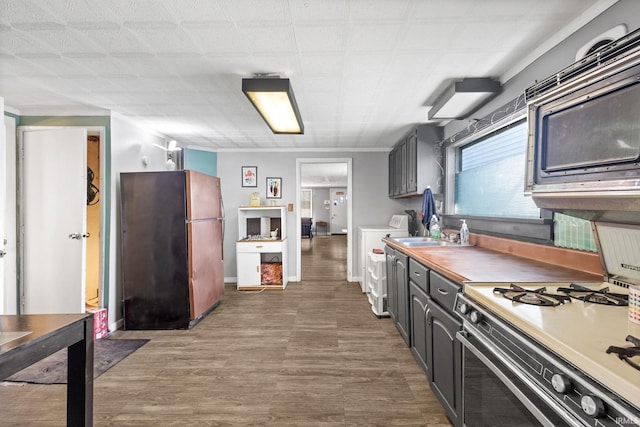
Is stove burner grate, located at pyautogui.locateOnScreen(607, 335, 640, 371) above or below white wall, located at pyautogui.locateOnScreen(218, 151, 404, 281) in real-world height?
below

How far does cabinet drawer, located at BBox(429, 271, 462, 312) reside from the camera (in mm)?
1491

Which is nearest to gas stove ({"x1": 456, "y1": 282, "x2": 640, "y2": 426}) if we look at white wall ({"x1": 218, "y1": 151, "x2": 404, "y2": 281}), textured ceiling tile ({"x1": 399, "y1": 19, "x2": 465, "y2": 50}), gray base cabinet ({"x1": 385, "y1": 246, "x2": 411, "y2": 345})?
gray base cabinet ({"x1": 385, "y1": 246, "x2": 411, "y2": 345})

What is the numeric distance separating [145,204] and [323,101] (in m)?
2.18

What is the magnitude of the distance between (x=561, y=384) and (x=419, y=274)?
52.1 inches

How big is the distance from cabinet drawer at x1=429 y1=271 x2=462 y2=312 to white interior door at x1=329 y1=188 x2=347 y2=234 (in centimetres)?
1104

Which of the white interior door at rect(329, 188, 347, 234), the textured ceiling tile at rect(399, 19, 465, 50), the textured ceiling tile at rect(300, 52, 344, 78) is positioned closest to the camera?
the textured ceiling tile at rect(399, 19, 465, 50)

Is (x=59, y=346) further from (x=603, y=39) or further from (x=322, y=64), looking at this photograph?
(x=603, y=39)

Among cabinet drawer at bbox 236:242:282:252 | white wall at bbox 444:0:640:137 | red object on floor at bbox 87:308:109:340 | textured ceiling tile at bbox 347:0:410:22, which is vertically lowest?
red object on floor at bbox 87:308:109:340

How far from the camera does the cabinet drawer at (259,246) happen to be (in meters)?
4.41

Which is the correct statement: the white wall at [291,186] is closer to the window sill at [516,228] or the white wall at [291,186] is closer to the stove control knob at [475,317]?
the window sill at [516,228]

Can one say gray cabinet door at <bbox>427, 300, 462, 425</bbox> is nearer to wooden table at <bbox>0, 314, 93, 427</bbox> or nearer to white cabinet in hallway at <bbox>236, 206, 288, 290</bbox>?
wooden table at <bbox>0, 314, 93, 427</bbox>

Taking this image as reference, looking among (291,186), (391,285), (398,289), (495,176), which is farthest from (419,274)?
(291,186)

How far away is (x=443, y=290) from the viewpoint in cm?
162

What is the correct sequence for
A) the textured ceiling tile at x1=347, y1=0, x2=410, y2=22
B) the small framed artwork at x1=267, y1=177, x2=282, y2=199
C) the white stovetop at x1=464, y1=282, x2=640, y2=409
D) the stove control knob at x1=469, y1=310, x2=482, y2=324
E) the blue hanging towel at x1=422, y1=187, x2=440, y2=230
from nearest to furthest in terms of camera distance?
the white stovetop at x1=464, y1=282, x2=640, y2=409 < the stove control knob at x1=469, y1=310, x2=482, y2=324 < the textured ceiling tile at x1=347, y1=0, x2=410, y2=22 < the blue hanging towel at x1=422, y1=187, x2=440, y2=230 < the small framed artwork at x1=267, y1=177, x2=282, y2=199
